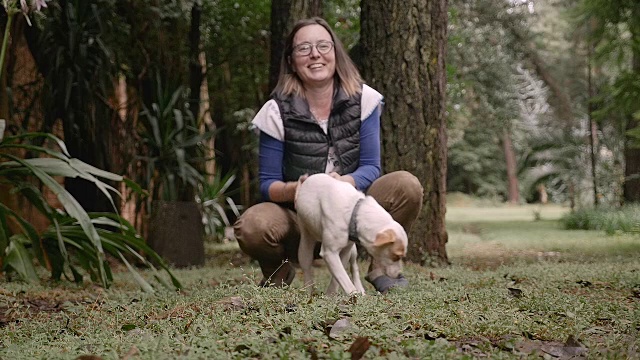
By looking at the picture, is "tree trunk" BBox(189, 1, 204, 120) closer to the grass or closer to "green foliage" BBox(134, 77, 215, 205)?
"green foliage" BBox(134, 77, 215, 205)

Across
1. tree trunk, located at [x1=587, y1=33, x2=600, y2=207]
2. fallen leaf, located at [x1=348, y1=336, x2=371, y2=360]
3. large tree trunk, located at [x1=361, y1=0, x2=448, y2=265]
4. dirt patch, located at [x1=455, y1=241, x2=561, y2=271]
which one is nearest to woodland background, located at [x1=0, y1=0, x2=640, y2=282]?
large tree trunk, located at [x1=361, y1=0, x2=448, y2=265]

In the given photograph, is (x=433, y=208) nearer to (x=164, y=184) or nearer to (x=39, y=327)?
(x=164, y=184)

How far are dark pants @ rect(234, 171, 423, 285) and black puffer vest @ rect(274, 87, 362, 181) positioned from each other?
23cm

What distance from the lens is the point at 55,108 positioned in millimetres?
6949

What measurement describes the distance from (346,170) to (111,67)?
4.17 metres

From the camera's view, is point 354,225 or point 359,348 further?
point 354,225

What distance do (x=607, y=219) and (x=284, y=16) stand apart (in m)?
7.27

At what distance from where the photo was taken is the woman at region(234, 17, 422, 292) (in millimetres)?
4000

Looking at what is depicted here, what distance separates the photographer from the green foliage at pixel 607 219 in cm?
1096

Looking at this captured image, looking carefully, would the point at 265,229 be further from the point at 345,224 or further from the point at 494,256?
the point at 494,256

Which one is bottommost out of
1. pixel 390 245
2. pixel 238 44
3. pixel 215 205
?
pixel 215 205

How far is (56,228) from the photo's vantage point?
14.0ft

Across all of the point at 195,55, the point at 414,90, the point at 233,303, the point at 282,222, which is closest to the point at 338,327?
the point at 233,303

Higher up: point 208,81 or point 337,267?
point 208,81
